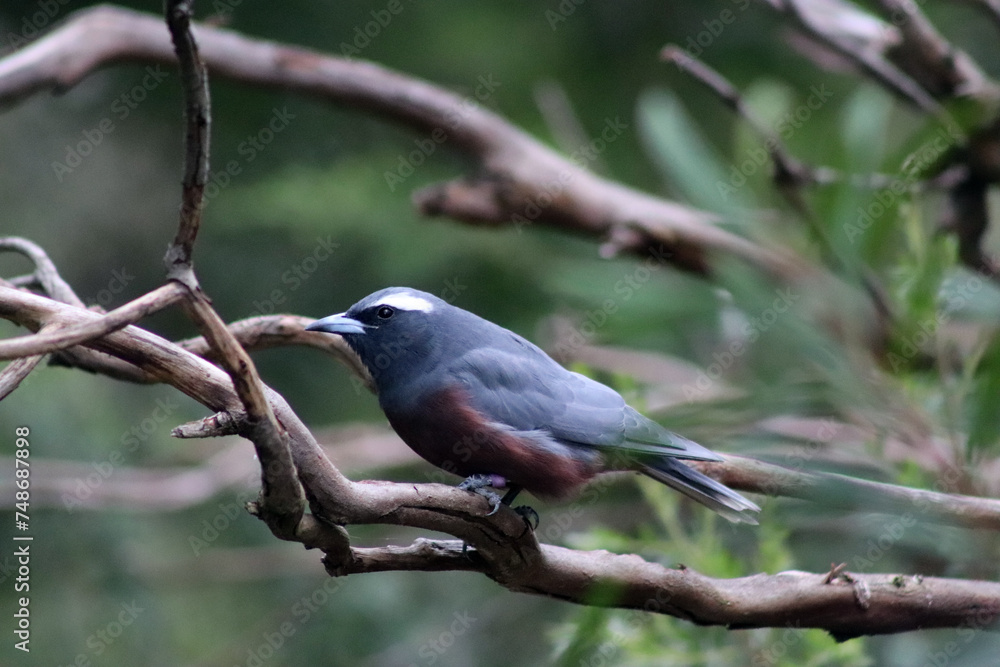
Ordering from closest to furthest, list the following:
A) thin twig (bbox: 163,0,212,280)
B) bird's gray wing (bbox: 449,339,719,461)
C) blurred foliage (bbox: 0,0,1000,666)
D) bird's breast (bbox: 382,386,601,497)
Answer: thin twig (bbox: 163,0,212,280)
blurred foliage (bbox: 0,0,1000,666)
bird's breast (bbox: 382,386,601,497)
bird's gray wing (bbox: 449,339,719,461)

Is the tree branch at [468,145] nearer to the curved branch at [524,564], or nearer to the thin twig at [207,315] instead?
the curved branch at [524,564]

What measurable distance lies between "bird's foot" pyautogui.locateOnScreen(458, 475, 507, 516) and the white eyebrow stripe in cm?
68

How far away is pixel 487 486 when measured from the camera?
9.99ft

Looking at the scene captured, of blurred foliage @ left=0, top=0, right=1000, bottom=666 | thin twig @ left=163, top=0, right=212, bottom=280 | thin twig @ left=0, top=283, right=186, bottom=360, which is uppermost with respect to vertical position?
thin twig @ left=163, top=0, right=212, bottom=280

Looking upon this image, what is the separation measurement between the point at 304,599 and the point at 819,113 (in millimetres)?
5451

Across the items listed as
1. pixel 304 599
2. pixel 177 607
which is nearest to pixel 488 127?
pixel 304 599

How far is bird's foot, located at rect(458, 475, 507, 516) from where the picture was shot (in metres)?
2.62

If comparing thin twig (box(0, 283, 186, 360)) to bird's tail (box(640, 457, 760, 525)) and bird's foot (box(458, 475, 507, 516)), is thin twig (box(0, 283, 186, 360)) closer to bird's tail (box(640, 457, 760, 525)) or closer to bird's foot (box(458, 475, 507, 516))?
bird's foot (box(458, 475, 507, 516))

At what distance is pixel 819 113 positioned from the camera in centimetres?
751

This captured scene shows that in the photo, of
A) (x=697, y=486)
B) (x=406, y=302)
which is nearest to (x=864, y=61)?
(x=697, y=486)

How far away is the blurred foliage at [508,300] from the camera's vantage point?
111 inches

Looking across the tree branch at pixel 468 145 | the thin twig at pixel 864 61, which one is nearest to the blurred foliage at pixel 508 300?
the tree branch at pixel 468 145

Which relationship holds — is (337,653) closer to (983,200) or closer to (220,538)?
(220,538)

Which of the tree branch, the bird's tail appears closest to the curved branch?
the bird's tail
